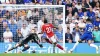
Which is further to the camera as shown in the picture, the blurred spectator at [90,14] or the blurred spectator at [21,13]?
the blurred spectator at [90,14]

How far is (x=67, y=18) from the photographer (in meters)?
12.8

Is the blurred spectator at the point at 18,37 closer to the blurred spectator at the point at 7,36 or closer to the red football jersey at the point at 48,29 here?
the blurred spectator at the point at 7,36

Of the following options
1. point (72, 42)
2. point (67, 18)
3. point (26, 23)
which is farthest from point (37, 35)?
point (67, 18)

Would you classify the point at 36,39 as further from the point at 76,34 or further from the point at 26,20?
the point at 76,34

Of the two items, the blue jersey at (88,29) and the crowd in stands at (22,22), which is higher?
the crowd in stands at (22,22)

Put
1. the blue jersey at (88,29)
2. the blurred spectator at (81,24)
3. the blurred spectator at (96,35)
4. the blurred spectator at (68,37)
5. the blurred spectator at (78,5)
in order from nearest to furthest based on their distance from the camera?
the blurred spectator at (68,37), the blurred spectator at (96,35), the blue jersey at (88,29), the blurred spectator at (81,24), the blurred spectator at (78,5)

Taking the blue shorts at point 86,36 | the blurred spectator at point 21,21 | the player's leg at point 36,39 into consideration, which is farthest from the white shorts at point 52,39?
the blue shorts at point 86,36

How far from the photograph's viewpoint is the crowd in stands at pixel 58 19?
421 inches

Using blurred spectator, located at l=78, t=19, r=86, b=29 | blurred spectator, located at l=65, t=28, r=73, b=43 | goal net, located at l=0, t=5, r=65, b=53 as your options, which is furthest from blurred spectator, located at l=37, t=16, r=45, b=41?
blurred spectator, located at l=78, t=19, r=86, b=29

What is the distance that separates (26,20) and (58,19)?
892 mm

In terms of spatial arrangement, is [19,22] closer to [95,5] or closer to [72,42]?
[72,42]

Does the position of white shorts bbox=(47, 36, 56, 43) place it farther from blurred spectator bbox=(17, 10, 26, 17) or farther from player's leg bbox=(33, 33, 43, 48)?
blurred spectator bbox=(17, 10, 26, 17)

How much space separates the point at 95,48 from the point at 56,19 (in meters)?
1.87

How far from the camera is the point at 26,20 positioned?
35.3 ft
